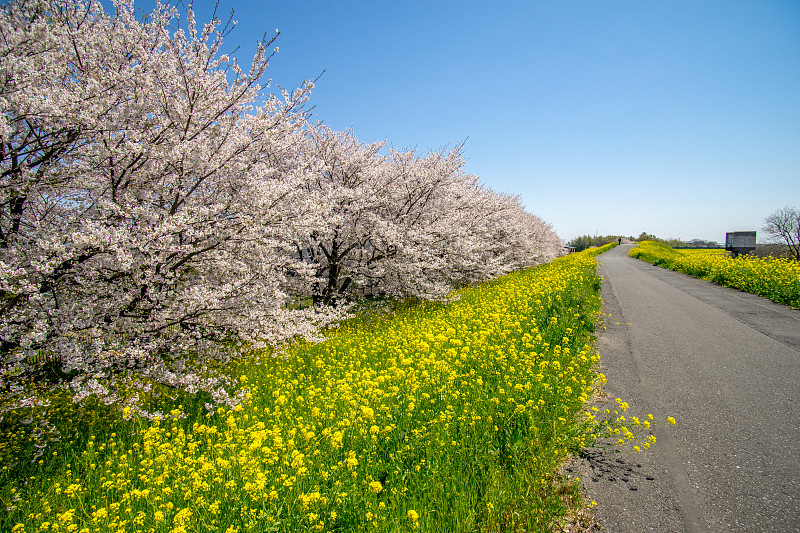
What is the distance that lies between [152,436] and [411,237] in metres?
9.02

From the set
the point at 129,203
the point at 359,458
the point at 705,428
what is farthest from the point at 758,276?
the point at 129,203

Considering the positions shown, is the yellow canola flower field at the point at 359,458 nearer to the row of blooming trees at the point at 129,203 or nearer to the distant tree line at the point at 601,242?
the row of blooming trees at the point at 129,203

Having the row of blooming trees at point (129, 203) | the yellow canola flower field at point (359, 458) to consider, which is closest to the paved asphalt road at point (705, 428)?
the yellow canola flower field at point (359, 458)

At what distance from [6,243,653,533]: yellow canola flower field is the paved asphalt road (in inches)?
19.2

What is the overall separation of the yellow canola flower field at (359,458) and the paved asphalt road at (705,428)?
1.60ft

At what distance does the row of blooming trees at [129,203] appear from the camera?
459 centimetres

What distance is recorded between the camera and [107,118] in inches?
192

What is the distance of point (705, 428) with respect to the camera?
196 inches

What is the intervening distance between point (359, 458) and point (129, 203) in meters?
4.67

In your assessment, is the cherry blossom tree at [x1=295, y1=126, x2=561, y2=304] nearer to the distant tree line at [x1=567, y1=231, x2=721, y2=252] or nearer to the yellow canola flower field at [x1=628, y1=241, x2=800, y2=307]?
the yellow canola flower field at [x1=628, y1=241, x2=800, y2=307]

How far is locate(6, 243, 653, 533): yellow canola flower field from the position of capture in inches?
123

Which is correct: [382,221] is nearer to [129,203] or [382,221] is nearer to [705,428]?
[129,203]

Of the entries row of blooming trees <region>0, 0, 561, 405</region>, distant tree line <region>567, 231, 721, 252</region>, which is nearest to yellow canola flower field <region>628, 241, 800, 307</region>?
row of blooming trees <region>0, 0, 561, 405</region>

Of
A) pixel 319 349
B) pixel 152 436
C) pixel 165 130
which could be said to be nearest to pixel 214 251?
pixel 165 130
